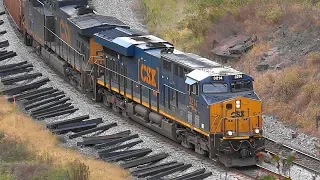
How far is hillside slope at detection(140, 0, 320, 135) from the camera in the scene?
2944cm

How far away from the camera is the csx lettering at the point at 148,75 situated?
26625 millimetres

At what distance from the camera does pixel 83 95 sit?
33.4m

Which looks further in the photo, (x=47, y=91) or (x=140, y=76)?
(x=47, y=91)

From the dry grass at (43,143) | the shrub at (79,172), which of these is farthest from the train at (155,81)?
the shrub at (79,172)

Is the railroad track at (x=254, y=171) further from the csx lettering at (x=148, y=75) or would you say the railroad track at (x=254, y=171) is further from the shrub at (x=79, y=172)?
the csx lettering at (x=148, y=75)

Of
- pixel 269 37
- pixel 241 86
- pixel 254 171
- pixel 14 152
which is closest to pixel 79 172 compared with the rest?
pixel 14 152

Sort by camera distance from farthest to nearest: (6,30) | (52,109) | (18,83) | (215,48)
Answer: (6,30)
(215,48)
(18,83)
(52,109)

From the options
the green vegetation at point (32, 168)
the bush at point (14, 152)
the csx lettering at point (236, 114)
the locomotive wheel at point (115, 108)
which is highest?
the csx lettering at point (236, 114)

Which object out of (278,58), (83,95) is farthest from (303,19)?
(83,95)

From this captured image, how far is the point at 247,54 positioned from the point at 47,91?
9.25 metres

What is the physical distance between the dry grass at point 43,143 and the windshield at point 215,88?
3.39 m

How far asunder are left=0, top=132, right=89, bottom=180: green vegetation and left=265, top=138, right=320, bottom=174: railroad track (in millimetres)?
6260

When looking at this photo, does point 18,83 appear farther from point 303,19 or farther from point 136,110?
point 303,19

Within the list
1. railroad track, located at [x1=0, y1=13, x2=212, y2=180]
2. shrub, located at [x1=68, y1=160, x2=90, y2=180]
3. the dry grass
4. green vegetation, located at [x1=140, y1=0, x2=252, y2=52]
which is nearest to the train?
railroad track, located at [x1=0, y1=13, x2=212, y2=180]
